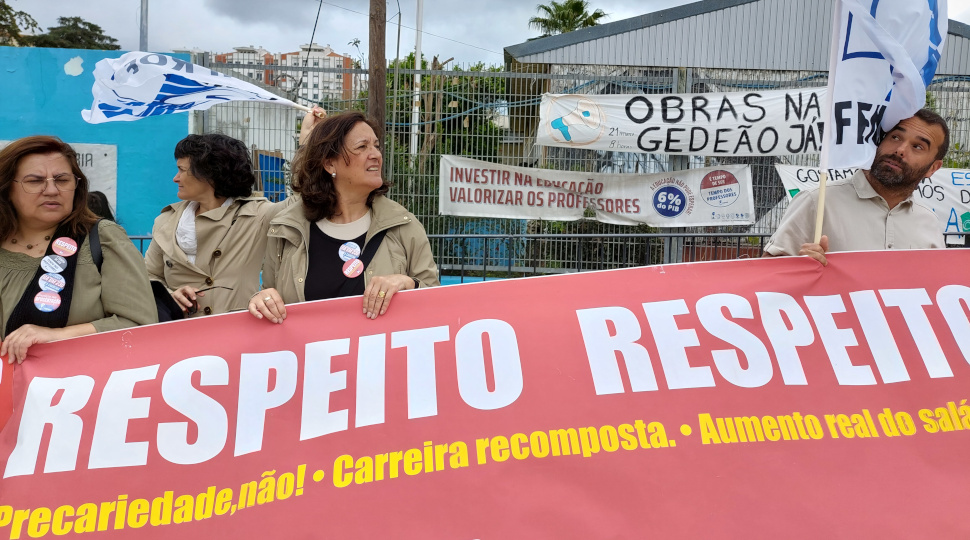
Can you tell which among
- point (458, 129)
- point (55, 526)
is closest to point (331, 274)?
point (55, 526)

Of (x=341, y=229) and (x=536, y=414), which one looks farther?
(x=341, y=229)

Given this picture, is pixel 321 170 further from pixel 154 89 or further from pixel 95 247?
pixel 154 89

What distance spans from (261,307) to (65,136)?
7.91 meters

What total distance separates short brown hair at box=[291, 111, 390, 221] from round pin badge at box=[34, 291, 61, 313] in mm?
976

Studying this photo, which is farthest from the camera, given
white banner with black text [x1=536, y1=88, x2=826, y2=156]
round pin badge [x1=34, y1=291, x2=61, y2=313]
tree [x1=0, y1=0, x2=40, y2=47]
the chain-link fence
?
tree [x1=0, y1=0, x2=40, y2=47]

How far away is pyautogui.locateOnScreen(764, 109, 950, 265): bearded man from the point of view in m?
3.27

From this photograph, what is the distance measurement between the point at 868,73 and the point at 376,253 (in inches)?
83.8

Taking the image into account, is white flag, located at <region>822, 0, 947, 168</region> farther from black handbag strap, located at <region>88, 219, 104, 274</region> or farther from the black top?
black handbag strap, located at <region>88, 219, 104, 274</region>

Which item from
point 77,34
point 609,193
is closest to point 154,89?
point 609,193

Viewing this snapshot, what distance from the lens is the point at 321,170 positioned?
3.25 m

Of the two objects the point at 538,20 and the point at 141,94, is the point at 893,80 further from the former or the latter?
the point at 538,20

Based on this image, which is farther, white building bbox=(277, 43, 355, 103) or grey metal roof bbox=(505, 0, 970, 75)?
grey metal roof bbox=(505, 0, 970, 75)

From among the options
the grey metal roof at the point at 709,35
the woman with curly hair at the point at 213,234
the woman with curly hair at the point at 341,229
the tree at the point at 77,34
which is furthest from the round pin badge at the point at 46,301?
the tree at the point at 77,34

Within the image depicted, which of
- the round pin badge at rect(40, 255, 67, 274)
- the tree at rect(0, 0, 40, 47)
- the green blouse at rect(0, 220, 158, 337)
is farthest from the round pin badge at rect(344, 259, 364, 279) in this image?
the tree at rect(0, 0, 40, 47)
